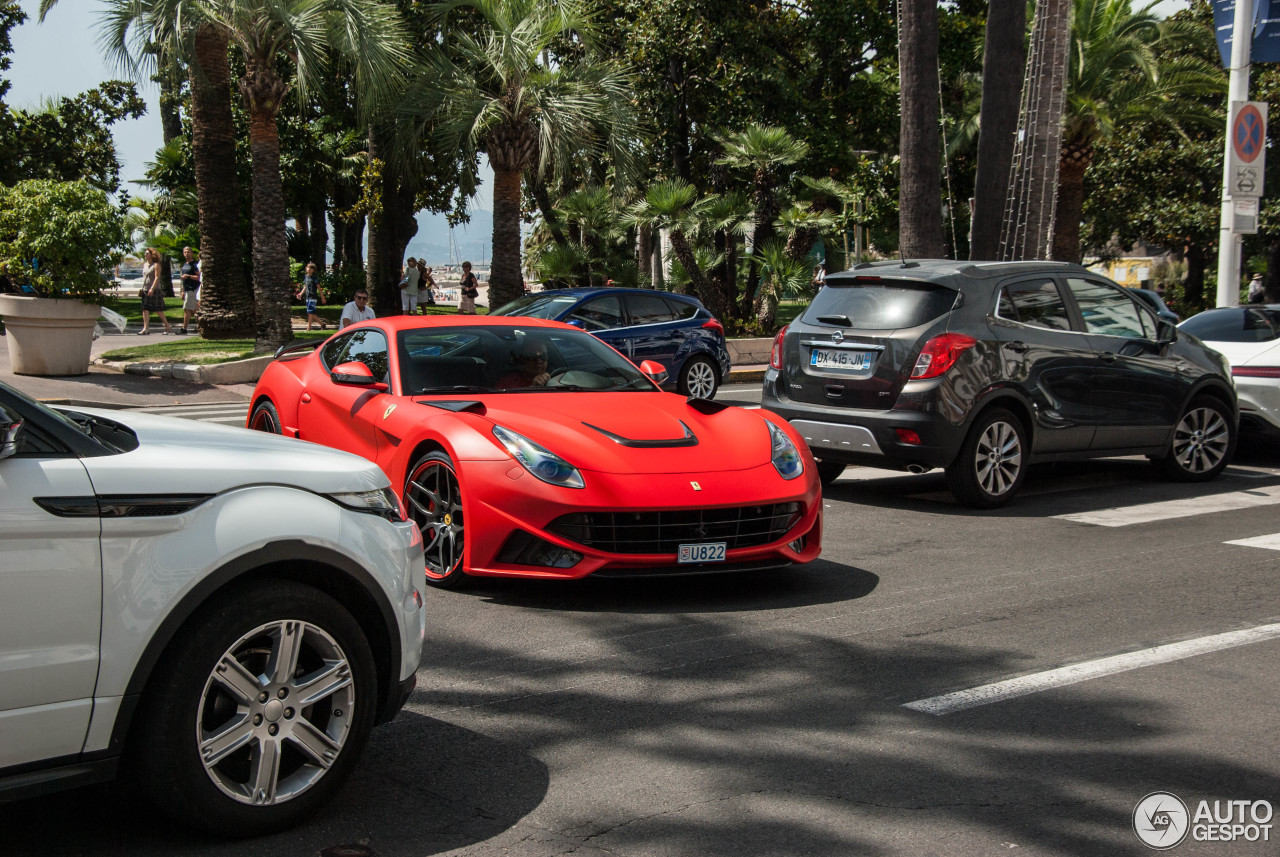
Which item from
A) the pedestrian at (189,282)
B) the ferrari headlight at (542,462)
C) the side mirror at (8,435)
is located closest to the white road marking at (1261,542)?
the ferrari headlight at (542,462)

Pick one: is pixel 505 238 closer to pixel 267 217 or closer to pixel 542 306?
pixel 267 217

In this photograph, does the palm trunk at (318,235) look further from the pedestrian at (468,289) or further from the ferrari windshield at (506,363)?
the ferrari windshield at (506,363)

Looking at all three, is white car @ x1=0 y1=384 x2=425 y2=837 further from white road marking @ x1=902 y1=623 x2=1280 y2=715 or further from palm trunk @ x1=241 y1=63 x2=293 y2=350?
palm trunk @ x1=241 y1=63 x2=293 y2=350

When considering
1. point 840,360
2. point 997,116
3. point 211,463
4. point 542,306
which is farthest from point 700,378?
point 211,463

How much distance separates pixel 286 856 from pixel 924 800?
196 cm

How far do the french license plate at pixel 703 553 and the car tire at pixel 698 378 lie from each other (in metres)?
11.1

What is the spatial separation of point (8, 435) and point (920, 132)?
15.7 meters

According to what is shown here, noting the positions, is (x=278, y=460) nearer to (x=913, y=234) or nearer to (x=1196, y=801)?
(x=1196, y=801)

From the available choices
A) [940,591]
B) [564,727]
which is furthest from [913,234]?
[564,727]

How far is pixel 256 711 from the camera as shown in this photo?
339cm

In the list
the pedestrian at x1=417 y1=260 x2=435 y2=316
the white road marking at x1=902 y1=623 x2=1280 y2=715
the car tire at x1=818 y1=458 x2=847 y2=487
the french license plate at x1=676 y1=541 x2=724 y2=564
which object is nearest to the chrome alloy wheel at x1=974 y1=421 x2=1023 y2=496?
the car tire at x1=818 y1=458 x2=847 y2=487

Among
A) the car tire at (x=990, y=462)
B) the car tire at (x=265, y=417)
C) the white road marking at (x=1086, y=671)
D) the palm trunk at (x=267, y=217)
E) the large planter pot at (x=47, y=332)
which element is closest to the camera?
the white road marking at (x=1086, y=671)

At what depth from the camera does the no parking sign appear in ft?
52.4

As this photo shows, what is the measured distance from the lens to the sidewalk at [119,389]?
627 inches
